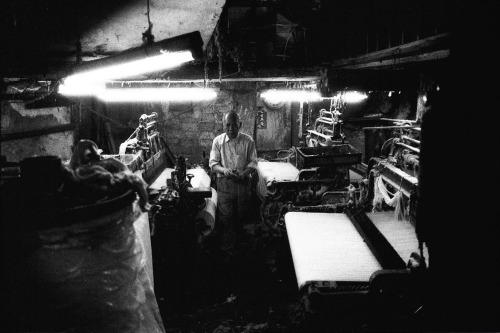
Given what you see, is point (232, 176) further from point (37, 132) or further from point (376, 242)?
point (37, 132)

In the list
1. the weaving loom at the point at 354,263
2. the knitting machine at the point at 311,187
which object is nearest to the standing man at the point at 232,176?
the knitting machine at the point at 311,187

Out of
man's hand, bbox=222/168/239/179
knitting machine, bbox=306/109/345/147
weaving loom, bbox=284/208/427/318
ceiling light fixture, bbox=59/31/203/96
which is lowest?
weaving loom, bbox=284/208/427/318

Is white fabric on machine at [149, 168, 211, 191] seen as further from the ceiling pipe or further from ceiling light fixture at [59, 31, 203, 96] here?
the ceiling pipe

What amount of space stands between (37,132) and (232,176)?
19.3 feet

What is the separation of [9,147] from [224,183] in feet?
18.6

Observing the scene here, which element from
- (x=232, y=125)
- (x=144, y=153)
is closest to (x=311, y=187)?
(x=232, y=125)

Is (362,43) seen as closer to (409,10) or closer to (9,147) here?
(409,10)

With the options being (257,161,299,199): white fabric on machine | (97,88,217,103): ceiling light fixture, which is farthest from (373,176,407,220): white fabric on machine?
(97,88,217,103): ceiling light fixture

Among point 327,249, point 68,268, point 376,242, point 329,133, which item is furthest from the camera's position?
point 329,133

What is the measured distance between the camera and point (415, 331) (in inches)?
128

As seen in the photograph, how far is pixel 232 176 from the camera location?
8797 mm

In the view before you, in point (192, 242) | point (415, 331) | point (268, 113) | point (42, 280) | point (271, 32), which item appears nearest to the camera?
point (42, 280)

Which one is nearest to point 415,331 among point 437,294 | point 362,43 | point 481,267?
point 437,294

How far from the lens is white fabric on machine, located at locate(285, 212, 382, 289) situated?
4516mm
